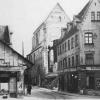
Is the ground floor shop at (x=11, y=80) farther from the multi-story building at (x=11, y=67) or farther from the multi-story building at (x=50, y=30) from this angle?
the multi-story building at (x=50, y=30)

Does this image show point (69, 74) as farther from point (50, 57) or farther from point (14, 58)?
point (50, 57)

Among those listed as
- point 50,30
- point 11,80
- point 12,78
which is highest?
point 50,30

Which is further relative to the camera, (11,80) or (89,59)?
(89,59)

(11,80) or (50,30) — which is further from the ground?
(50,30)

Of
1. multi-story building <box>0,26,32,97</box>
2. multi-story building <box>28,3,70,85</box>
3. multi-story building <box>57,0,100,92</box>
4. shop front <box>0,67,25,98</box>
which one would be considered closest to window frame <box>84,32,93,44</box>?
multi-story building <box>57,0,100,92</box>

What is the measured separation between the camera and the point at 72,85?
52000 mm

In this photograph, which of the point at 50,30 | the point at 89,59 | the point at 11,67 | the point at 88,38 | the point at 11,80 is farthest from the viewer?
the point at 50,30

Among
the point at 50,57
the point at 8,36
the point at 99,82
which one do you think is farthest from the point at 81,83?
the point at 50,57

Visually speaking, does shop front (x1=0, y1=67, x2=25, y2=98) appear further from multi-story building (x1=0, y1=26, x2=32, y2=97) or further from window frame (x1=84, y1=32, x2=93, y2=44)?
window frame (x1=84, y1=32, x2=93, y2=44)

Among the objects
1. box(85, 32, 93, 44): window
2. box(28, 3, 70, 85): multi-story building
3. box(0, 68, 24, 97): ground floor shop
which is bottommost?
box(0, 68, 24, 97): ground floor shop

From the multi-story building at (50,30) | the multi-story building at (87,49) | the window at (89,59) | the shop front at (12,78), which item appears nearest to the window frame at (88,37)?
the multi-story building at (87,49)

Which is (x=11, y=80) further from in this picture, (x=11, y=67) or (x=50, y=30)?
(x=50, y=30)

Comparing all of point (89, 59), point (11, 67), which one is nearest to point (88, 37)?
point (89, 59)

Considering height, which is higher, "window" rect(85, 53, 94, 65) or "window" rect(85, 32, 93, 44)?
"window" rect(85, 32, 93, 44)
